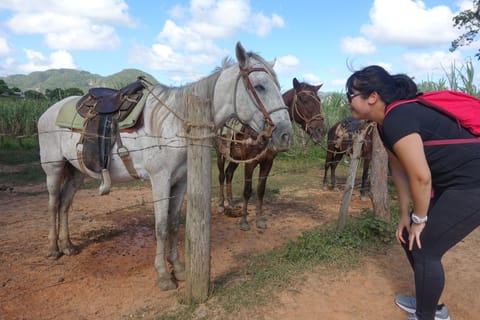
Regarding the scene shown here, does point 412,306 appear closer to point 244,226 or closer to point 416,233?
point 416,233

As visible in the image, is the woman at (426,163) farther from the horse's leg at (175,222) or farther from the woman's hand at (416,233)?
the horse's leg at (175,222)

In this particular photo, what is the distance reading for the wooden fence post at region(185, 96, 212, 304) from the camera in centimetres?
285

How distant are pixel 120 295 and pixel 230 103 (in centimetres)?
221

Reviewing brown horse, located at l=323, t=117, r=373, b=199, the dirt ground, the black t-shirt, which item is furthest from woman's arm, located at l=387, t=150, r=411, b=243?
brown horse, located at l=323, t=117, r=373, b=199

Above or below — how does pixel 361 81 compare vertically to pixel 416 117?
above

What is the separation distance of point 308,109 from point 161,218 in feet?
12.0

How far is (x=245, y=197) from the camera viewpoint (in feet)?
19.5

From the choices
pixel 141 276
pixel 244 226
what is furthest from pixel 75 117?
pixel 244 226

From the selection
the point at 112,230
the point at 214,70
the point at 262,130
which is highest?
the point at 214,70

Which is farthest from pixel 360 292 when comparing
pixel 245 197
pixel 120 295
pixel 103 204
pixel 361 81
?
pixel 103 204

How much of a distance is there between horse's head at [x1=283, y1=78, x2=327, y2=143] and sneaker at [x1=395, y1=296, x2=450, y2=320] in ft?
11.0

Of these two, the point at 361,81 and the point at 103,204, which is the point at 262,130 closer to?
the point at 361,81

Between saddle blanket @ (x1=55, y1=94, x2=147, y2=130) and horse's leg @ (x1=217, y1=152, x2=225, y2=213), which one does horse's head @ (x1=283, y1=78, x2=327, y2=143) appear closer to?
horse's leg @ (x1=217, y1=152, x2=225, y2=213)

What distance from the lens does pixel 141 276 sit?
3.89 m
